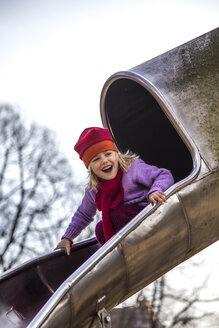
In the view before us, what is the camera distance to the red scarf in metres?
3.29

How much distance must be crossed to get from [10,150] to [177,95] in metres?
10.1

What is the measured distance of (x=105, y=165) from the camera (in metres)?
3.34

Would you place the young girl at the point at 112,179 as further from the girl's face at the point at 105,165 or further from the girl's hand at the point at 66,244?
the girl's hand at the point at 66,244

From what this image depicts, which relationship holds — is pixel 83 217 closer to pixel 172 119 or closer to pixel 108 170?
pixel 108 170

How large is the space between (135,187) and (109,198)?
0.24 meters

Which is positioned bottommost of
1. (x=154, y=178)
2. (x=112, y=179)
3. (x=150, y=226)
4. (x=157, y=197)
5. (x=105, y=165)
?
(x=150, y=226)

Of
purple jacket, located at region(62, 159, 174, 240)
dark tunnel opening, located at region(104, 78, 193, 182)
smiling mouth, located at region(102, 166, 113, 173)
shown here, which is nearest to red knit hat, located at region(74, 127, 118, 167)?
smiling mouth, located at region(102, 166, 113, 173)

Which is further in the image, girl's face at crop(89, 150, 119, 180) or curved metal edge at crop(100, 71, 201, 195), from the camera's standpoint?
girl's face at crop(89, 150, 119, 180)

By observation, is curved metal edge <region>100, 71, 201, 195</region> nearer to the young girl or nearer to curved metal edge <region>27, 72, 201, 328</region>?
curved metal edge <region>27, 72, 201, 328</region>

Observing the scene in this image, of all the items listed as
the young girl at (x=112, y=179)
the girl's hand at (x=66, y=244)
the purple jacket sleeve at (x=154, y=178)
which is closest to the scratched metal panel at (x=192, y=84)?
the purple jacket sleeve at (x=154, y=178)

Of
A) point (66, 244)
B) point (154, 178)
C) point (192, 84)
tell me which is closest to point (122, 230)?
point (154, 178)

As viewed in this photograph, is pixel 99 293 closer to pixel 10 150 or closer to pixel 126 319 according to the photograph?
pixel 126 319

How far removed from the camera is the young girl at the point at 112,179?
326 cm

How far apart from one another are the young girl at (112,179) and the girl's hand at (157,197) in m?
0.27
